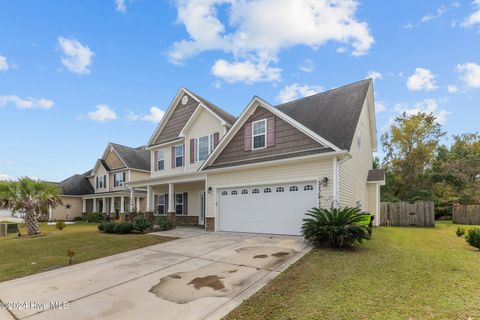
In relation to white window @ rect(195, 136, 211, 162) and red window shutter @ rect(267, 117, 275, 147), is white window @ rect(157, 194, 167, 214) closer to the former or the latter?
white window @ rect(195, 136, 211, 162)

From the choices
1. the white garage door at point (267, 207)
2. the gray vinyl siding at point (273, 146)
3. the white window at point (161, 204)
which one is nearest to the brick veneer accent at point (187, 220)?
the white window at point (161, 204)

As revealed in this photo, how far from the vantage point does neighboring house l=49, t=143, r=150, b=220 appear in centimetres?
2645

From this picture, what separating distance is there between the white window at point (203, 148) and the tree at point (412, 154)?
19.5 metres

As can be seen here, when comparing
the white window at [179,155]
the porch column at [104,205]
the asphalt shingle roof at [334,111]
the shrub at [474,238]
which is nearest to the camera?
the shrub at [474,238]

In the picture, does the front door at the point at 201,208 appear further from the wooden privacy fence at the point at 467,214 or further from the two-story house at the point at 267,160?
the wooden privacy fence at the point at 467,214

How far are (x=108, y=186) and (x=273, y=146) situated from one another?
2196 centimetres

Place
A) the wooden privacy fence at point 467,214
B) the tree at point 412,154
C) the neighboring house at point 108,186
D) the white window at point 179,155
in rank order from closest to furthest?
1. the wooden privacy fence at point 467,214
2. the white window at point 179,155
3. the neighboring house at point 108,186
4. the tree at point 412,154

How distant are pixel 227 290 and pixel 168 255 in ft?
13.0

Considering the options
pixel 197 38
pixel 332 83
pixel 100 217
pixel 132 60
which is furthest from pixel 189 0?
pixel 100 217

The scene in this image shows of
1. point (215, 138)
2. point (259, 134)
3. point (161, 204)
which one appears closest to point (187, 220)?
point (161, 204)

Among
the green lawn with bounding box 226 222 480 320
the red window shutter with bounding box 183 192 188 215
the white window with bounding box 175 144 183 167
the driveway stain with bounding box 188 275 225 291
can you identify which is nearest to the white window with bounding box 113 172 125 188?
the white window with bounding box 175 144 183 167

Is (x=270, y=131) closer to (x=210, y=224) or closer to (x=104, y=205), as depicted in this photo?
(x=210, y=224)

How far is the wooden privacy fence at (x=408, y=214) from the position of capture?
16.7 meters

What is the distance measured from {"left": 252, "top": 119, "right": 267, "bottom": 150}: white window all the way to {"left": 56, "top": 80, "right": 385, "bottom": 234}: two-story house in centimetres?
5
